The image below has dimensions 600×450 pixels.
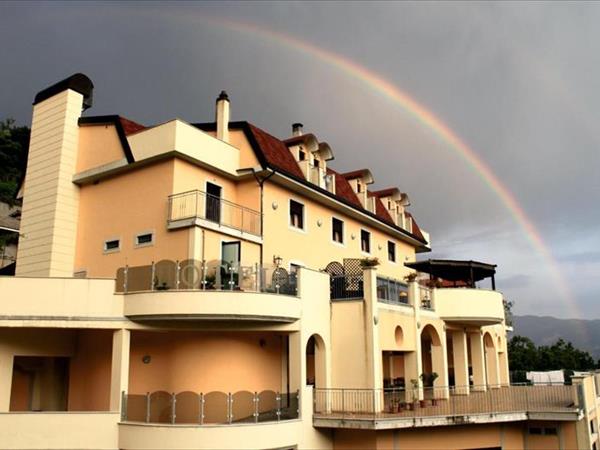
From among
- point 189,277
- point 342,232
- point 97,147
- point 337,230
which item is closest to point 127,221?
point 97,147

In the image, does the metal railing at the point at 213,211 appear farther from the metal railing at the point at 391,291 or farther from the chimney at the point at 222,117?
the metal railing at the point at 391,291

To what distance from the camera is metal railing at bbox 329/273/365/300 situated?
23531 millimetres

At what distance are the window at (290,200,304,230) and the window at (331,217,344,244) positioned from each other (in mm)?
3073

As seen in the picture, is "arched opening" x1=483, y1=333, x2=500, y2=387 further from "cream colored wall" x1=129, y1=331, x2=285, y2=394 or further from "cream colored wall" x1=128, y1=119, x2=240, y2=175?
"cream colored wall" x1=128, y1=119, x2=240, y2=175

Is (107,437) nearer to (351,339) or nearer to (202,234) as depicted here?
(202,234)

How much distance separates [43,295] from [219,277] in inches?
227

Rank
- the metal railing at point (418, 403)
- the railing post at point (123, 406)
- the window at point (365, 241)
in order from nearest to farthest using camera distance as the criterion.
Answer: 1. the railing post at point (123, 406)
2. the metal railing at point (418, 403)
3. the window at point (365, 241)

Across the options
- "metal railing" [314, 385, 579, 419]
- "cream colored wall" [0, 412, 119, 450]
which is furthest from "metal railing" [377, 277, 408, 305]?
"cream colored wall" [0, 412, 119, 450]

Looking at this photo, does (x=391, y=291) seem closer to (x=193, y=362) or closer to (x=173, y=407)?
(x=193, y=362)

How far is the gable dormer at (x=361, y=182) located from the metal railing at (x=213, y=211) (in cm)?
1120

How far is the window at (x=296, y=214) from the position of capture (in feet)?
89.4

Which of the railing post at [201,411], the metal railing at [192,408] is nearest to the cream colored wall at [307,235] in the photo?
the metal railing at [192,408]

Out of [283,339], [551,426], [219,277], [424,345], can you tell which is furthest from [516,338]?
[219,277]

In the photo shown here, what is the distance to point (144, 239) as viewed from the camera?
23.1 m
